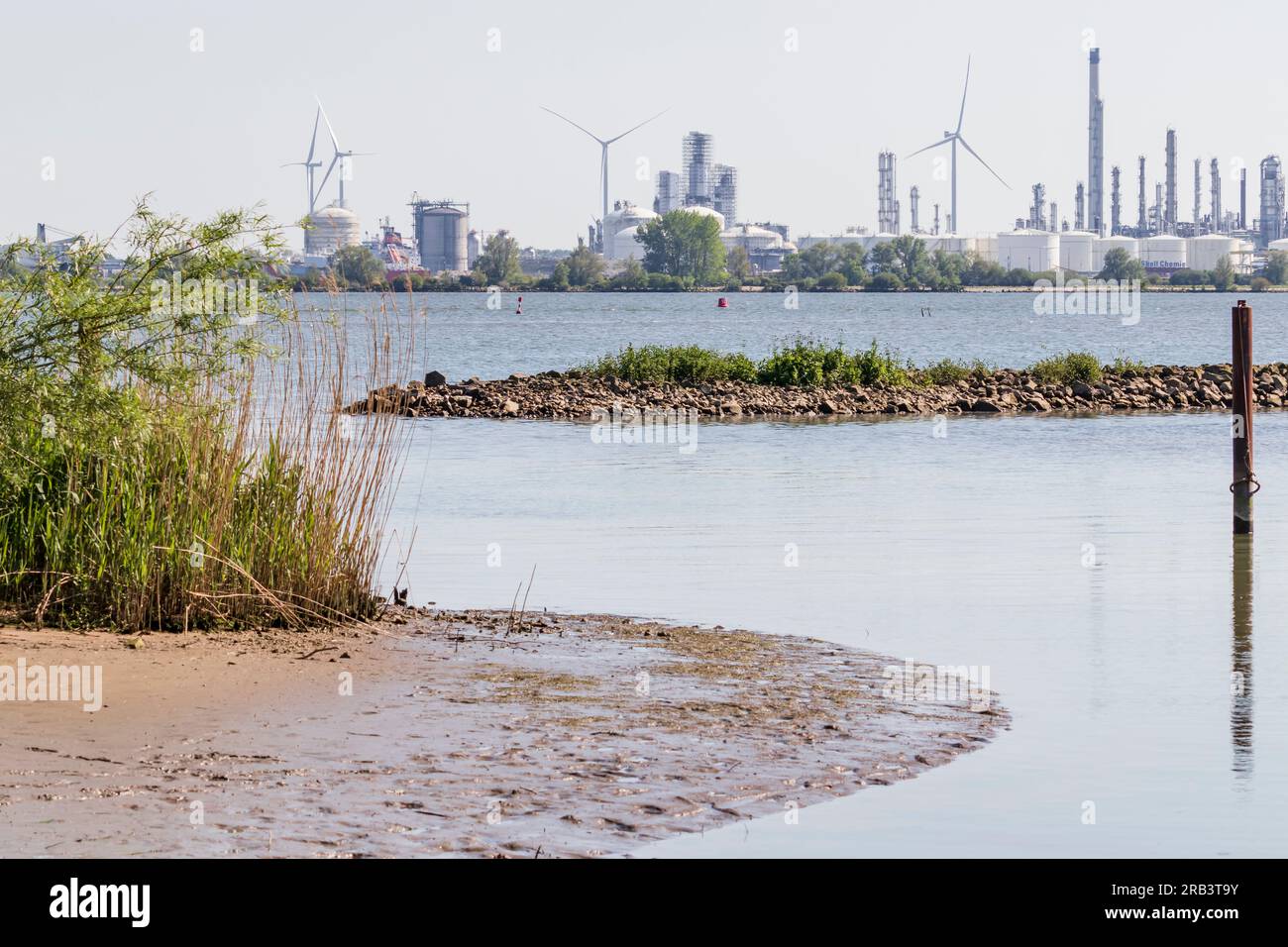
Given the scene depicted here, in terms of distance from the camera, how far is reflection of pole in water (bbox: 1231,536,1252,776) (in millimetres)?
10633

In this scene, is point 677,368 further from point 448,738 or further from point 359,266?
point 448,738

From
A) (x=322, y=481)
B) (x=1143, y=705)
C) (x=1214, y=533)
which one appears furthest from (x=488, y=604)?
(x=1214, y=533)

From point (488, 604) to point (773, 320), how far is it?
4667 inches

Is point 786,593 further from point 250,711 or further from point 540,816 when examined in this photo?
point 540,816

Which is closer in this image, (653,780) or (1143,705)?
(653,780)

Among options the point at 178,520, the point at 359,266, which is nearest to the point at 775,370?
the point at 359,266

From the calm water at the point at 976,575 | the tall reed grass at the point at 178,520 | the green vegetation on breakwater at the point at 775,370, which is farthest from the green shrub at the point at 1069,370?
the tall reed grass at the point at 178,520

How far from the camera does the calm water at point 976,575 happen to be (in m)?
9.26

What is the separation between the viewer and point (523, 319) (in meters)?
139

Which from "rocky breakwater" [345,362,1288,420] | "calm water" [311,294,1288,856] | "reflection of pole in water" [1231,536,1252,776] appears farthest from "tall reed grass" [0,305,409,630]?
"rocky breakwater" [345,362,1288,420]

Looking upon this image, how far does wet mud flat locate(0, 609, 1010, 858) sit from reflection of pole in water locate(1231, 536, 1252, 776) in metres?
1.45

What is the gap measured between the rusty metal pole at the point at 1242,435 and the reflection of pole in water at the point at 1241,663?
958 mm

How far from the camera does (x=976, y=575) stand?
56.4ft

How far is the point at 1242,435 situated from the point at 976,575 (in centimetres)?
528
